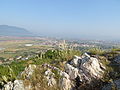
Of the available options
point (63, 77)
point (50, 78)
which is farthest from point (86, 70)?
point (50, 78)

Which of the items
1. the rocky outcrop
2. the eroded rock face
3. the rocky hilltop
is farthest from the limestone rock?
the eroded rock face

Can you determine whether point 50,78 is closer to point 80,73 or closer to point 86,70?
point 80,73

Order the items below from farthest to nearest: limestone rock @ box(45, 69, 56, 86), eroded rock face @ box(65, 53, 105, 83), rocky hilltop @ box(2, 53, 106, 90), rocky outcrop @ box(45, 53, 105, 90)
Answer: eroded rock face @ box(65, 53, 105, 83), rocky outcrop @ box(45, 53, 105, 90), limestone rock @ box(45, 69, 56, 86), rocky hilltop @ box(2, 53, 106, 90)

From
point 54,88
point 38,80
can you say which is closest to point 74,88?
point 54,88

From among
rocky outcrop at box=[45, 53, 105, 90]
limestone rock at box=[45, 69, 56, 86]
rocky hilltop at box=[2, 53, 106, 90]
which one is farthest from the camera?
rocky outcrop at box=[45, 53, 105, 90]

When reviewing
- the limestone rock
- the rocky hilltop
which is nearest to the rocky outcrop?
the rocky hilltop

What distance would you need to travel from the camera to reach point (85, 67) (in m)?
14.7

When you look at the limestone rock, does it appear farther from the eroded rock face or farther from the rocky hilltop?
the eroded rock face

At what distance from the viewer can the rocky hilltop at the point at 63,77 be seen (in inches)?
515

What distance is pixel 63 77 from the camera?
1379 centimetres

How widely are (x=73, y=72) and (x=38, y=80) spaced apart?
110 inches

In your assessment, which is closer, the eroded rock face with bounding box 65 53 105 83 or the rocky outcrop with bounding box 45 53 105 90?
the rocky outcrop with bounding box 45 53 105 90

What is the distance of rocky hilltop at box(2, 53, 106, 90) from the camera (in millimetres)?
13091

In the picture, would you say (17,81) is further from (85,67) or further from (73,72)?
(85,67)
